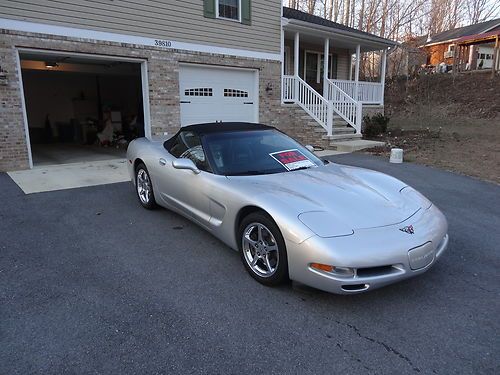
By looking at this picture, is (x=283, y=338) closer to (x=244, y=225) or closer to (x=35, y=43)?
(x=244, y=225)

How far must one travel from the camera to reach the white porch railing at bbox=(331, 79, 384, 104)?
14.0m

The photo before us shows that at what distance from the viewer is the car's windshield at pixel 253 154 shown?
3.75 meters

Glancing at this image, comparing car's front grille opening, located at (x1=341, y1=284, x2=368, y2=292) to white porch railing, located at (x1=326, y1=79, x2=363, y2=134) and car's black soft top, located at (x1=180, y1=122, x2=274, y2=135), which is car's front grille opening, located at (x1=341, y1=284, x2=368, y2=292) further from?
white porch railing, located at (x1=326, y1=79, x2=363, y2=134)

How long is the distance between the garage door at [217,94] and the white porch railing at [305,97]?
1417 millimetres

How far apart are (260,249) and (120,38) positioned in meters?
7.85

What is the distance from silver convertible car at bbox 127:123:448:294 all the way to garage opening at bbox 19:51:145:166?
24.0 feet

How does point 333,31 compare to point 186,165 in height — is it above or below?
above

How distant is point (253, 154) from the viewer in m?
3.99

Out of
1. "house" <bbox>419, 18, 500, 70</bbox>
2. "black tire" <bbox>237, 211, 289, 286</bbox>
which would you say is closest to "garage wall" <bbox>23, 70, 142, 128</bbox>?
"black tire" <bbox>237, 211, 289, 286</bbox>

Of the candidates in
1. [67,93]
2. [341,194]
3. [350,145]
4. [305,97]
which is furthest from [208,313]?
[67,93]

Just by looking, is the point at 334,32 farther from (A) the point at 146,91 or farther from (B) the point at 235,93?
(A) the point at 146,91

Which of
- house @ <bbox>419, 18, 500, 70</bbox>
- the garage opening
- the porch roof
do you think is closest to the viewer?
the porch roof

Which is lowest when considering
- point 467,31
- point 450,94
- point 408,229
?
point 408,229

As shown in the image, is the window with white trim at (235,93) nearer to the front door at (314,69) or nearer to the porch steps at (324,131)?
the porch steps at (324,131)
